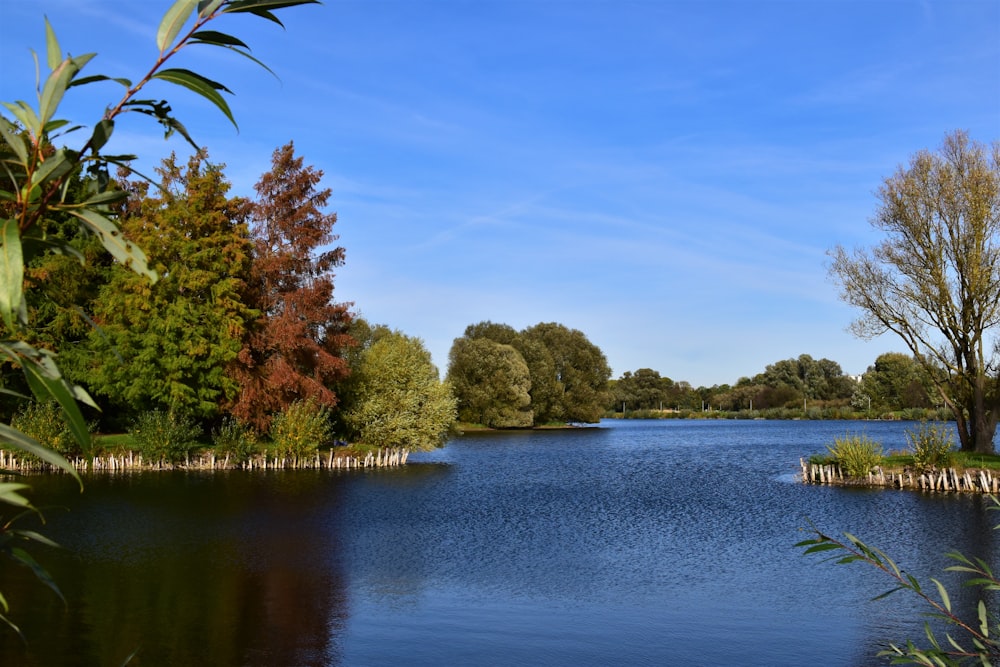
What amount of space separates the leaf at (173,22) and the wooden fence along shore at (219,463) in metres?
29.4

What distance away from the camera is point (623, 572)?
1420 cm

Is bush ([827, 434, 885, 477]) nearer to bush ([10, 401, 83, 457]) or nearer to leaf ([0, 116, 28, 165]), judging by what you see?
bush ([10, 401, 83, 457])

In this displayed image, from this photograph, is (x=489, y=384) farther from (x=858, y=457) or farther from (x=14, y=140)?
(x=14, y=140)

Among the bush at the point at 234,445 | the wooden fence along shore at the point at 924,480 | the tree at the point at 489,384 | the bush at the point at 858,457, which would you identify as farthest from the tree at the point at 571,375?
the bush at the point at 858,457

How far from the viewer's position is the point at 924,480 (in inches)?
965

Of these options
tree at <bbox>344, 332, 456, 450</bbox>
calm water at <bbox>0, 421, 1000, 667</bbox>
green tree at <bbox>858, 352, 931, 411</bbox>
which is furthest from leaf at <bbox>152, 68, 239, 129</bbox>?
green tree at <bbox>858, 352, 931, 411</bbox>

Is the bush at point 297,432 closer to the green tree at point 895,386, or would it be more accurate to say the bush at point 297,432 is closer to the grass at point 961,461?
the grass at point 961,461

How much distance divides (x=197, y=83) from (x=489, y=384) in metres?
66.3

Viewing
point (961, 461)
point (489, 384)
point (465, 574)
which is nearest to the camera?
point (465, 574)

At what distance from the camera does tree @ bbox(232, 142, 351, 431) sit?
3372cm

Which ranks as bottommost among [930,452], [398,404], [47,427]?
[930,452]

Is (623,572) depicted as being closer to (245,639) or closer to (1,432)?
(245,639)

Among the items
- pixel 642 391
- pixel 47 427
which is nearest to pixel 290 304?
pixel 47 427

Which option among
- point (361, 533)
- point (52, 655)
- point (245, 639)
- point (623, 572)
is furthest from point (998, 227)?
point (52, 655)
